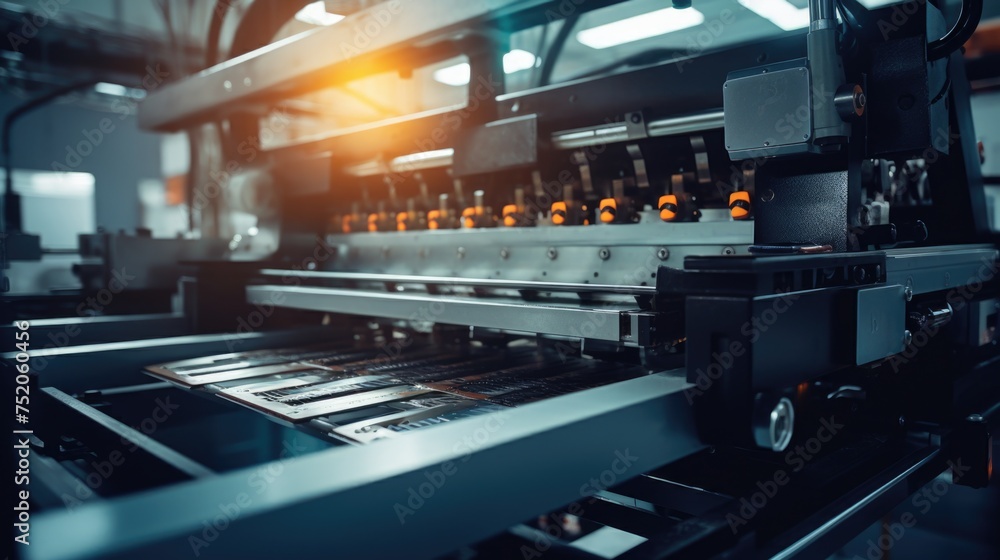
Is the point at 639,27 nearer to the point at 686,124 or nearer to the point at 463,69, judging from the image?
the point at 463,69

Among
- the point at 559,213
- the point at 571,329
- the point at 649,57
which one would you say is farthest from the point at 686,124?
the point at 649,57

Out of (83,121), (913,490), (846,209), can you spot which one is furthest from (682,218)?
(83,121)

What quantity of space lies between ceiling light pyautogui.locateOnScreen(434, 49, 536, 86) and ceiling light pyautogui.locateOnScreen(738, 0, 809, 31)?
4.85 feet

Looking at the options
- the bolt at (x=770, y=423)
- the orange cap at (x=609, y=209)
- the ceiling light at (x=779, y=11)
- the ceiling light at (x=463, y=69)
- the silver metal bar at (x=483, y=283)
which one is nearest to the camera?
the bolt at (x=770, y=423)

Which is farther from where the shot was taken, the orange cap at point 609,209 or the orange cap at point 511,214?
the orange cap at point 511,214

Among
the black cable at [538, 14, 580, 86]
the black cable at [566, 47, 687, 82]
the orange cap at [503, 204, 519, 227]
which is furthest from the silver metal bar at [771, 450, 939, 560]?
the black cable at [538, 14, 580, 86]

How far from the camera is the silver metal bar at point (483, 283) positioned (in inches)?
46.3

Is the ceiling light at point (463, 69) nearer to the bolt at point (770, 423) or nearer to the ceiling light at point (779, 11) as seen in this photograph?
the ceiling light at point (779, 11)

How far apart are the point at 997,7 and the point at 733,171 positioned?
3579mm

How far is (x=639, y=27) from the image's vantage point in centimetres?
467

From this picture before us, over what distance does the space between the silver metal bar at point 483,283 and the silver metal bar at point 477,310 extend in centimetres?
3

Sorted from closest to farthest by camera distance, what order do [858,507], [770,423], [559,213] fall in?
[770,423] → [858,507] → [559,213]

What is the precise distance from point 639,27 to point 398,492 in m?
4.67

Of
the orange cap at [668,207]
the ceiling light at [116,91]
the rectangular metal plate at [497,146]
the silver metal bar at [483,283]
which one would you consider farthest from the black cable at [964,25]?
the ceiling light at [116,91]
